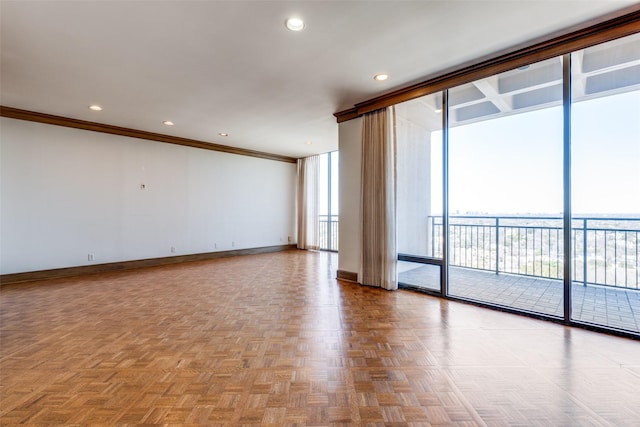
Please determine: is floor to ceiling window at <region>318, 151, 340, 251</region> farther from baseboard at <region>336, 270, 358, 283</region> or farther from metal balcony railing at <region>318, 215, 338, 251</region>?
baseboard at <region>336, 270, 358, 283</region>

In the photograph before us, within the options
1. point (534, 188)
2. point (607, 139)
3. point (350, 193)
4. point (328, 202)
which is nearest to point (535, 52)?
point (607, 139)

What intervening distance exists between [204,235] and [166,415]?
554 cm

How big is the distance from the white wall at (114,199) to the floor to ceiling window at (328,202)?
5.41 ft

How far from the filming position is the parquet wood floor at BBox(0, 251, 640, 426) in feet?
5.13

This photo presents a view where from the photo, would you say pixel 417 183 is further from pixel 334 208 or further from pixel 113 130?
pixel 113 130

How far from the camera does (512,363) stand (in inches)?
81.0

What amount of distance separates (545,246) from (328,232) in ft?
16.1

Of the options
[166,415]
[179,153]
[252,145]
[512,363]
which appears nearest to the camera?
[166,415]

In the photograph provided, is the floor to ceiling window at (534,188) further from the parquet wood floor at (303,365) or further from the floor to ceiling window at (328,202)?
the floor to ceiling window at (328,202)

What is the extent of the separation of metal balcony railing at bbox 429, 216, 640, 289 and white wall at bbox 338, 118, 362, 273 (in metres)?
1.18

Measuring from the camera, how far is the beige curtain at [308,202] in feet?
26.3

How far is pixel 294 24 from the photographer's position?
239cm

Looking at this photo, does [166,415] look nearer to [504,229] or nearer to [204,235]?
[504,229]

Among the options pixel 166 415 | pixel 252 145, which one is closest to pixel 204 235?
pixel 252 145
